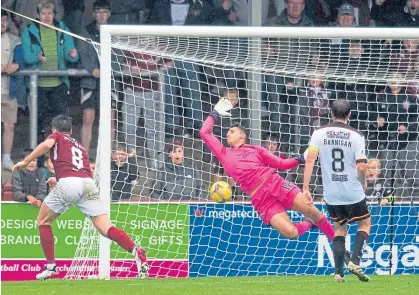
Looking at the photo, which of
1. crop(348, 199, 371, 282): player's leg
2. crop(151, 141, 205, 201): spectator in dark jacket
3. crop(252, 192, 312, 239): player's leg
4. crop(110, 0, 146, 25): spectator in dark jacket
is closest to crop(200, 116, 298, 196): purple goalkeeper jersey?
crop(252, 192, 312, 239): player's leg

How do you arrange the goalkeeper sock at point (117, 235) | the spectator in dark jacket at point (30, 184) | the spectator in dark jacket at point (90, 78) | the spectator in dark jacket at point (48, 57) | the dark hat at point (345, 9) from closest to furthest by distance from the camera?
the goalkeeper sock at point (117, 235), the spectator in dark jacket at point (30, 184), the spectator in dark jacket at point (48, 57), the spectator in dark jacket at point (90, 78), the dark hat at point (345, 9)

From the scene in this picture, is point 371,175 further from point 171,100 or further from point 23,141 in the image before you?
point 23,141

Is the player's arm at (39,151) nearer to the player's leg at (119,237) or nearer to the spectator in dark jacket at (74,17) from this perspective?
the player's leg at (119,237)

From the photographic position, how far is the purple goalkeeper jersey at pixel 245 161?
37.1ft

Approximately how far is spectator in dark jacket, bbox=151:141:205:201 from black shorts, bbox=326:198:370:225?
12.5 ft

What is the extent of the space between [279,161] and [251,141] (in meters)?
2.32

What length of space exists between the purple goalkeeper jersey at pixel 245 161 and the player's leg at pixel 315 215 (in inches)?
15.6

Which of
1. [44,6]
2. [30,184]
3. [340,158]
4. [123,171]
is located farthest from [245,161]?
[44,6]

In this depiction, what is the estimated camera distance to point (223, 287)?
936 centimetres

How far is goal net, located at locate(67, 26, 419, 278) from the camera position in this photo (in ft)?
42.9

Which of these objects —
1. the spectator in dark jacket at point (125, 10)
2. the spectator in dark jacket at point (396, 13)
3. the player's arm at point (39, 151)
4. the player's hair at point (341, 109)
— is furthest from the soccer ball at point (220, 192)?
the spectator in dark jacket at point (396, 13)

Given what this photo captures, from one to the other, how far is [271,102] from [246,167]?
2676mm

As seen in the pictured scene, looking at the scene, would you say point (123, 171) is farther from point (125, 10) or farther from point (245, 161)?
point (125, 10)

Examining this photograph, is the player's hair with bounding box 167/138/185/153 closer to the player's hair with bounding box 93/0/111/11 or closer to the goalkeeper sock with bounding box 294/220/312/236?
the player's hair with bounding box 93/0/111/11
